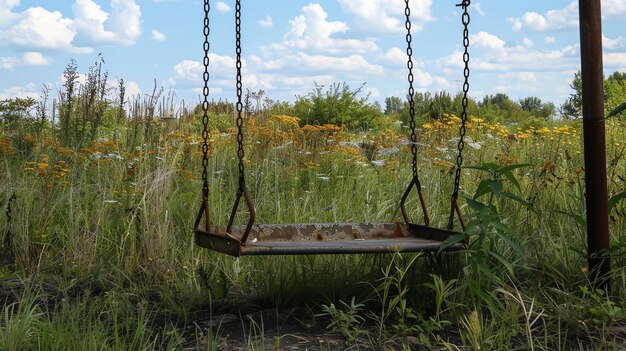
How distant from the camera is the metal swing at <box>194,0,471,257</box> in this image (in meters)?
3.29

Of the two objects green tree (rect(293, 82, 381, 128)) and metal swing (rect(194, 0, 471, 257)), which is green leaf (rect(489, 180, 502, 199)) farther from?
green tree (rect(293, 82, 381, 128))

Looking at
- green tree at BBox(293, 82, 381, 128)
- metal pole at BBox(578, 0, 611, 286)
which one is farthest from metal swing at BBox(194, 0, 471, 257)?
green tree at BBox(293, 82, 381, 128)

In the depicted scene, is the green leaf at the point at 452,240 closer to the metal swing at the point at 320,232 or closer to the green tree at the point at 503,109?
the metal swing at the point at 320,232

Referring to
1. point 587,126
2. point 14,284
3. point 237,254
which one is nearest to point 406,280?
point 237,254

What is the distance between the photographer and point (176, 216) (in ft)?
17.2

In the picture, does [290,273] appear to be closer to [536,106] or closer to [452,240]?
[452,240]

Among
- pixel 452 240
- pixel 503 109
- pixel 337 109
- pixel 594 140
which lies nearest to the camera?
pixel 452 240

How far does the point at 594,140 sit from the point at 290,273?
167cm

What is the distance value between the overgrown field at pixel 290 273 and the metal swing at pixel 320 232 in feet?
0.38

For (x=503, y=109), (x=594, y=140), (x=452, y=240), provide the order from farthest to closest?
(x=503, y=109), (x=594, y=140), (x=452, y=240)

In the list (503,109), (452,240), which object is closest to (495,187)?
(452,240)

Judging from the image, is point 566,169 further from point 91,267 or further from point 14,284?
point 14,284

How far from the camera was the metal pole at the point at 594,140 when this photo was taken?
155 inches

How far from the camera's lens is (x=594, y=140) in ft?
13.1
